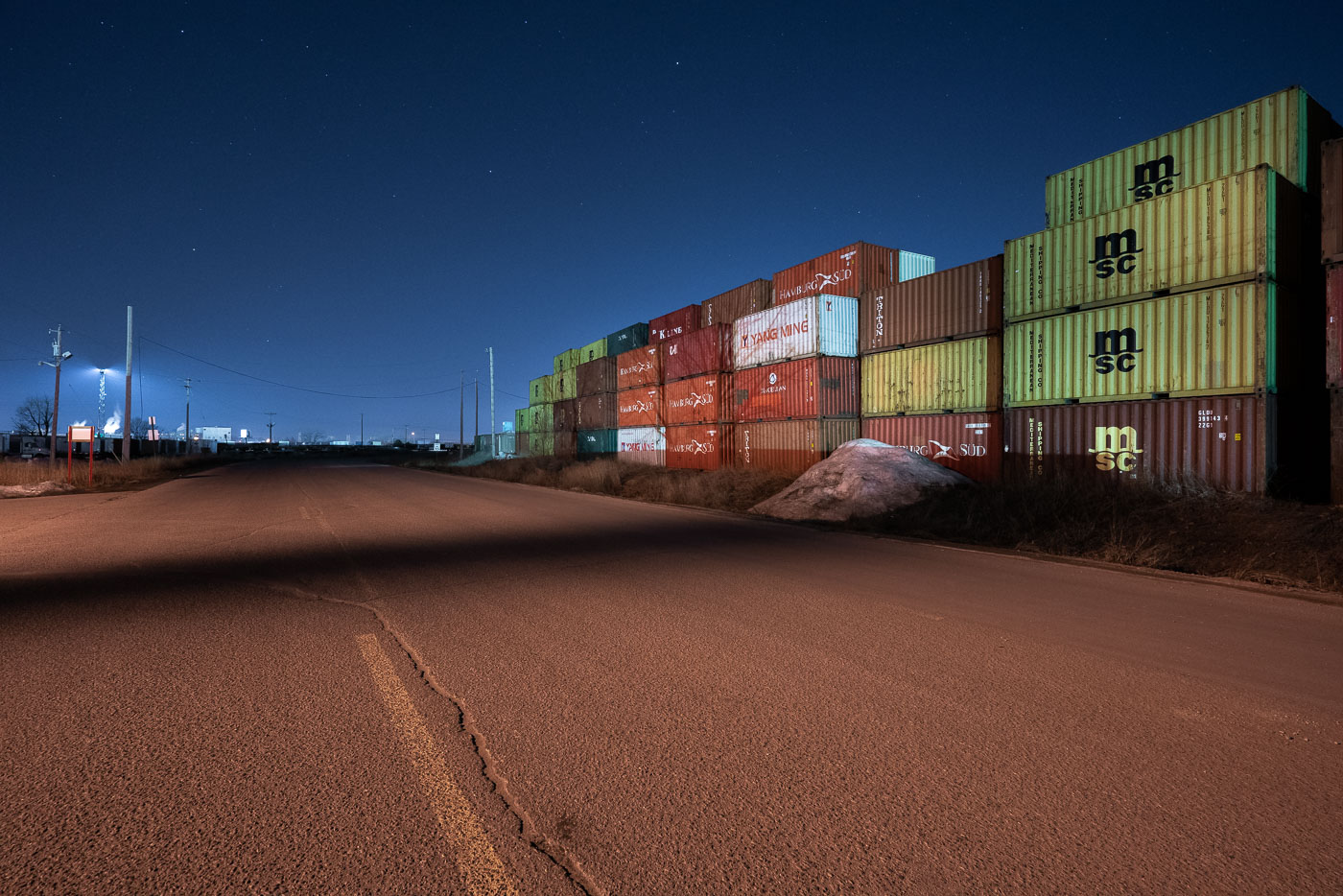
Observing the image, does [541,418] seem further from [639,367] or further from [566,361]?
[639,367]

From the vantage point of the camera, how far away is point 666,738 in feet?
10.9

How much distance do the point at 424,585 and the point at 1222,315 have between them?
12.6 metres

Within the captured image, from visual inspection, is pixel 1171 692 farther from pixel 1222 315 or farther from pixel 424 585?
pixel 1222 315

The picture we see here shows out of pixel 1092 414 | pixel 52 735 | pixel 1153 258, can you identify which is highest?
pixel 1153 258

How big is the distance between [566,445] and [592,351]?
236 inches

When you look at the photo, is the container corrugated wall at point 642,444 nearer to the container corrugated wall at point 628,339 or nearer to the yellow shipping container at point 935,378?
the container corrugated wall at point 628,339

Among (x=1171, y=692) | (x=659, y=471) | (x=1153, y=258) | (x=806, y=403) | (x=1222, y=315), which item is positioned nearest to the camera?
(x=1171, y=692)

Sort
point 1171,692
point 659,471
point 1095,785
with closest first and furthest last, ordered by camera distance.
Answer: point 1095,785, point 1171,692, point 659,471

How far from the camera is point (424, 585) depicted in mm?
7062

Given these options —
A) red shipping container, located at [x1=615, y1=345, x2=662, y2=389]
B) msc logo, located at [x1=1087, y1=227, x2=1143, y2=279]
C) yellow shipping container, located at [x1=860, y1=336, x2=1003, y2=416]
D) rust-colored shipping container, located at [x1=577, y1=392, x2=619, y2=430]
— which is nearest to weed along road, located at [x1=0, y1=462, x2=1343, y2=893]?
msc logo, located at [x1=1087, y1=227, x2=1143, y2=279]

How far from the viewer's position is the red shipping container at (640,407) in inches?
1073

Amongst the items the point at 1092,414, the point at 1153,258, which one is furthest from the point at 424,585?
the point at 1153,258

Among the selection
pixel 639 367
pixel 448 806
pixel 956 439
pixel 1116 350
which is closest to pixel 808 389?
pixel 956 439

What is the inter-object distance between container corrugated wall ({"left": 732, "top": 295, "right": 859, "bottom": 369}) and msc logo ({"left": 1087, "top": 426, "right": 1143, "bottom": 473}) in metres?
7.54
